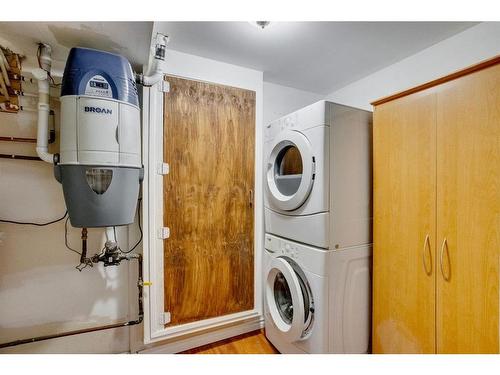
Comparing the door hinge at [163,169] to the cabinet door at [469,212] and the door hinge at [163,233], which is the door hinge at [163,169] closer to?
the door hinge at [163,233]

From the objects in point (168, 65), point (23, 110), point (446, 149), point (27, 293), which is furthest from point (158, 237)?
point (446, 149)

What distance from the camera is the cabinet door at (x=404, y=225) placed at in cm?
117

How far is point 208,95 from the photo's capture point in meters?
1.73

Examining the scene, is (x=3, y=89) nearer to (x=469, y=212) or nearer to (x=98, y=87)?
(x=98, y=87)

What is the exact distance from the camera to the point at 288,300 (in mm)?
1695

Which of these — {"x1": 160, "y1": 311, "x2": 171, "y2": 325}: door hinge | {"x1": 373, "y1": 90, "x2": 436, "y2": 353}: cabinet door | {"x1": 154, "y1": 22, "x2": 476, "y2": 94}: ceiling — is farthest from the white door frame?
{"x1": 373, "y1": 90, "x2": 436, "y2": 353}: cabinet door

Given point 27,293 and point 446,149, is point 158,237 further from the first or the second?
point 446,149

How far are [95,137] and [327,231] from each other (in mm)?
1238

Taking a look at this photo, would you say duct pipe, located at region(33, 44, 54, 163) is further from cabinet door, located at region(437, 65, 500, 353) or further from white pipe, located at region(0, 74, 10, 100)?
cabinet door, located at region(437, 65, 500, 353)

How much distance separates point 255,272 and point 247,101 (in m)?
1.39

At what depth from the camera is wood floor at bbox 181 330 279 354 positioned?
1704 mm

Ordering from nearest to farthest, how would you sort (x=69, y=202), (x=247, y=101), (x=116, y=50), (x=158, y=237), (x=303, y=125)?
(x=69, y=202)
(x=116, y=50)
(x=303, y=125)
(x=158, y=237)
(x=247, y=101)

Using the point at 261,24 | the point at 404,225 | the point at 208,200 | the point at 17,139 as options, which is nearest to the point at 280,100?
the point at 261,24

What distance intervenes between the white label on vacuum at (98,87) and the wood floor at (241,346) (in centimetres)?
175
